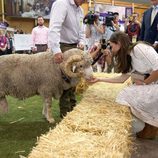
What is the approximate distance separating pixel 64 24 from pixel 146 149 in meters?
1.87

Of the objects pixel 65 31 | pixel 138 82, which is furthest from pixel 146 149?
pixel 65 31

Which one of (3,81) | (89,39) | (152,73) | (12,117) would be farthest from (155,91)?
(89,39)

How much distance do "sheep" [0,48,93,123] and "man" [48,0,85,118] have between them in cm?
16

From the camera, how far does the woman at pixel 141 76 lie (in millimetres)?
3514

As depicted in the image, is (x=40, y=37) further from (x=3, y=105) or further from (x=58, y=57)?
(x=58, y=57)

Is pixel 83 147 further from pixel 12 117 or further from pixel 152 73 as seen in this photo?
A: pixel 12 117

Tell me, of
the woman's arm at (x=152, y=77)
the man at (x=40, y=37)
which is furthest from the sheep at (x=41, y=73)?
the man at (x=40, y=37)

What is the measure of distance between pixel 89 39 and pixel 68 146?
7.21m

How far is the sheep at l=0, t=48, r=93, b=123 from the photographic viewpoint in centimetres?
404

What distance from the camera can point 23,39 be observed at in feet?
42.7

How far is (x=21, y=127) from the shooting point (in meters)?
4.20

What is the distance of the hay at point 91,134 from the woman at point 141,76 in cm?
19

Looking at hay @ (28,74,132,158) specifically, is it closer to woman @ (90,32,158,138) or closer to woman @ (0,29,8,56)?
woman @ (90,32,158,138)

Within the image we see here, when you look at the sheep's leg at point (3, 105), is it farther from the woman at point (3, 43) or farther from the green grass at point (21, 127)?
the woman at point (3, 43)
